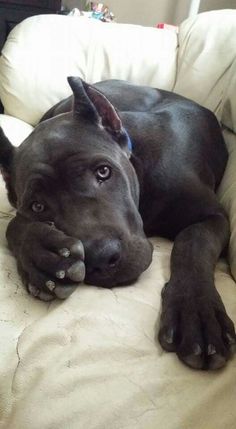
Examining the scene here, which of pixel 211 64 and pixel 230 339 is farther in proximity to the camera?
pixel 211 64

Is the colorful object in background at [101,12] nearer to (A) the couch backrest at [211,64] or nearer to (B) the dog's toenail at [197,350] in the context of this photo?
(A) the couch backrest at [211,64]

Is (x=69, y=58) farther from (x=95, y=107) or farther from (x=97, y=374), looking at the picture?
(x=97, y=374)

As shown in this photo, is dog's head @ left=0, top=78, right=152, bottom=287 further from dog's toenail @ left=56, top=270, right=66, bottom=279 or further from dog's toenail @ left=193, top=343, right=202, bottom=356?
dog's toenail @ left=193, top=343, right=202, bottom=356

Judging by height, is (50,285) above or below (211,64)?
below

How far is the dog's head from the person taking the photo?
3.27ft

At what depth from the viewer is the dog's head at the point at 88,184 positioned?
3.27 ft

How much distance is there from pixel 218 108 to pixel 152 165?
2.05ft

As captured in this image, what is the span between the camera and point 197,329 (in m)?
0.85

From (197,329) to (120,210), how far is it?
36 cm

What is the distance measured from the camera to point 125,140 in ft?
4.28

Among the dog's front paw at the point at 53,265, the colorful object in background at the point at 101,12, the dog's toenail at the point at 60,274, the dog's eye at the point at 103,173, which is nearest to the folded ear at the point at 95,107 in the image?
the dog's eye at the point at 103,173

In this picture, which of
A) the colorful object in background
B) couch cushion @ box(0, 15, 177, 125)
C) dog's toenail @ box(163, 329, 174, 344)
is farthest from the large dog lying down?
the colorful object in background

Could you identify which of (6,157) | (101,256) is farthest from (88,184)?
(6,157)

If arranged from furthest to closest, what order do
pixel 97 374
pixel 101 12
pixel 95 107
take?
pixel 101 12
pixel 95 107
pixel 97 374
